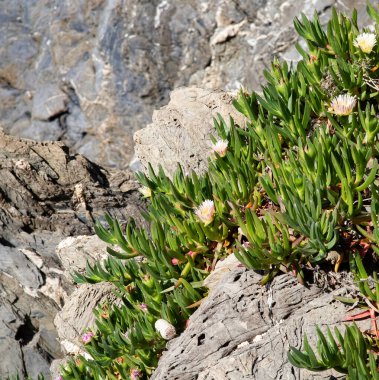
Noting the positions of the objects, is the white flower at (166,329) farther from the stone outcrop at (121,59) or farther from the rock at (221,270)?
the stone outcrop at (121,59)

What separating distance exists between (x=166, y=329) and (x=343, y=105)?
1.29 metres

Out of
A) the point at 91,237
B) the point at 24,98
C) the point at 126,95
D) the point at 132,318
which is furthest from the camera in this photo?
the point at 24,98

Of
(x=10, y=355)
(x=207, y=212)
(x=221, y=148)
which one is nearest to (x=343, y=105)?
(x=221, y=148)

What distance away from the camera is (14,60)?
877 cm

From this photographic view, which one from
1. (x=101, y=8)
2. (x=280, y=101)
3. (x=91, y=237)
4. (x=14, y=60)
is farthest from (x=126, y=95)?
(x=280, y=101)

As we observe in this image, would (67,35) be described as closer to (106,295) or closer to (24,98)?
(24,98)

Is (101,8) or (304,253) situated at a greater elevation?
(101,8)

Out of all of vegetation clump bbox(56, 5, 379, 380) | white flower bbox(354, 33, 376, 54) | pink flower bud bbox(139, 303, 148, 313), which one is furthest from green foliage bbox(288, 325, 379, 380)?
white flower bbox(354, 33, 376, 54)

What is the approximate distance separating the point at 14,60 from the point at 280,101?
20.3ft

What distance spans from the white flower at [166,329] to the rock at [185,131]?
1095 millimetres

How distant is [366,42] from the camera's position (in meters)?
3.32

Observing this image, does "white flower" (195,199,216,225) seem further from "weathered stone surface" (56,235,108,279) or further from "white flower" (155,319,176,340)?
"weathered stone surface" (56,235,108,279)

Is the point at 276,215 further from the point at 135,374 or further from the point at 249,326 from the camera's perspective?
the point at 135,374

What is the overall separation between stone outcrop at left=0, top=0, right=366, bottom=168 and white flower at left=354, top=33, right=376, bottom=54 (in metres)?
3.74
